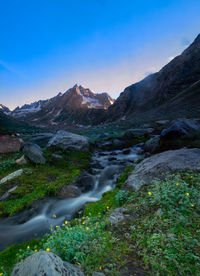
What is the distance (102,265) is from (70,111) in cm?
19866

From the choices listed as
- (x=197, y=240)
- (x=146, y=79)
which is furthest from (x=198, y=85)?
(x=197, y=240)

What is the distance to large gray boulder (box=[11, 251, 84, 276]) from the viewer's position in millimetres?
1933

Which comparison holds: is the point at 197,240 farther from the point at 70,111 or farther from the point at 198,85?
the point at 70,111

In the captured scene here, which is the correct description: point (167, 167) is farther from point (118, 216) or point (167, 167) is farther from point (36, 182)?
point (36, 182)

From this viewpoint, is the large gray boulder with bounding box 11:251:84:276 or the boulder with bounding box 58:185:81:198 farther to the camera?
the boulder with bounding box 58:185:81:198

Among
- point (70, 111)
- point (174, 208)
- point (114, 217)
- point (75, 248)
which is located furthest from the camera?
point (70, 111)

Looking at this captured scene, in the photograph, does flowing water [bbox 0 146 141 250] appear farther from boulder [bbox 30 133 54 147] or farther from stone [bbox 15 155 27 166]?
boulder [bbox 30 133 54 147]

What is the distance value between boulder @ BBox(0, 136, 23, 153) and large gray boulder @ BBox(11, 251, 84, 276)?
15100 mm

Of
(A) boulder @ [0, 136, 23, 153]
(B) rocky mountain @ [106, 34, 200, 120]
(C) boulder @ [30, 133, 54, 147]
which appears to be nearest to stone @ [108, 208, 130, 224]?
(A) boulder @ [0, 136, 23, 153]

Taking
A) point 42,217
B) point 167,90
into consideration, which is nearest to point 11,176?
point 42,217

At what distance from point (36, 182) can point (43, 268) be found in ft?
26.8

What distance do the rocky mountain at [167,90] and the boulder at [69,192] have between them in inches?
2219

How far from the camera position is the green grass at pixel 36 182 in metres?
7.35

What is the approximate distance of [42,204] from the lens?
25.0 feet
